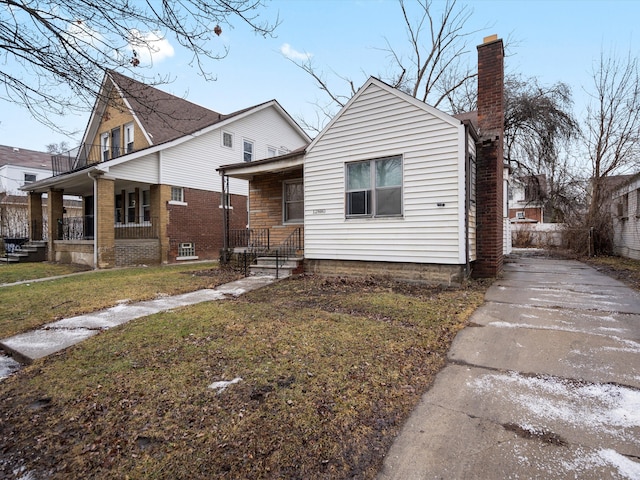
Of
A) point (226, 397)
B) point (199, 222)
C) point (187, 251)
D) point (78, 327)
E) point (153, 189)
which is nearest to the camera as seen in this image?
point (226, 397)

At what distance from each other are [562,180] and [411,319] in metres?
22.3

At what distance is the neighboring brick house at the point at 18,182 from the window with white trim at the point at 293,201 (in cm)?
1953

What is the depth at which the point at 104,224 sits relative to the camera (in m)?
12.9

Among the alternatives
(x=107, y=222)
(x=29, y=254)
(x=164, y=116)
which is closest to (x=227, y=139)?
(x=164, y=116)

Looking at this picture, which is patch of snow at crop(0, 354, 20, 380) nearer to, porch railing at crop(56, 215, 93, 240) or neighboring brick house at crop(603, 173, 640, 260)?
porch railing at crop(56, 215, 93, 240)

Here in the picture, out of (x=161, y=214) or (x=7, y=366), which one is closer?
(x=7, y=366)

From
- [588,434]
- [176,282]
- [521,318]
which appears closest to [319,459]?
[588,434]

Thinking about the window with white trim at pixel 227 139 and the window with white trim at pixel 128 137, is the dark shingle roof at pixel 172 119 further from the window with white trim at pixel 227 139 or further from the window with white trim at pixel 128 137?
the window with white trim at pixel 128 137

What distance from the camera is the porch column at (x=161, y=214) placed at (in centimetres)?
1480

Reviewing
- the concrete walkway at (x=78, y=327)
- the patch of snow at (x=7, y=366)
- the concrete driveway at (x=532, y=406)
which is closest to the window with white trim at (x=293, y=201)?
the concrete walkway at (x=78, y=327)

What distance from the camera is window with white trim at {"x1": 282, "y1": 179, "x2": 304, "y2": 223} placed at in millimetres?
11117

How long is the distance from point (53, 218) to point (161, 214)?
5.84 meters

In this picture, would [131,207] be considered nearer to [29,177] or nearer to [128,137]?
[128,137]

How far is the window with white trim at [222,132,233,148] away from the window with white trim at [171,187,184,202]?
3.37m
